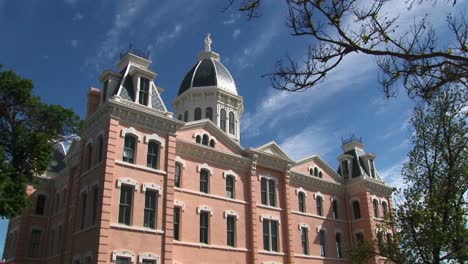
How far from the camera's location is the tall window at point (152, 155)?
25.1m

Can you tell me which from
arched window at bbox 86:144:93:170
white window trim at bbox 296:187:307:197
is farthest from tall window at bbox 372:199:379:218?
arched window at bbox 86:144:93:170

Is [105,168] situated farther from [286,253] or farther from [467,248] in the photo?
[467,248]

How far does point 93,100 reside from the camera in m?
28.5

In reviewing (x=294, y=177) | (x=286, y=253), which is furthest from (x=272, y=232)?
(x=294, y=177)

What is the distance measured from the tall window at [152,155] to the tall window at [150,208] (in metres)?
1.62

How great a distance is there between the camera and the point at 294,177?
34.2 m

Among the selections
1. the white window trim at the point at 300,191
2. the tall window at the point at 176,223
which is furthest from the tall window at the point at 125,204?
the white window trim at the point at 300,191

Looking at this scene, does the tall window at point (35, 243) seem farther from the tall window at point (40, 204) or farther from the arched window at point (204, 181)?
the arched window at point (204, 181)

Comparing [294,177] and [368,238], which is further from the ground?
[294,177]

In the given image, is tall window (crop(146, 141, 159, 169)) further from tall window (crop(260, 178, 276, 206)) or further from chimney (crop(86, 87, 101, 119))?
tall window (crop(260, 178, 276, 206))

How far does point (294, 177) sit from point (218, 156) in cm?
748

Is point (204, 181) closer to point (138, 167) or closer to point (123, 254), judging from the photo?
point (138, 167)

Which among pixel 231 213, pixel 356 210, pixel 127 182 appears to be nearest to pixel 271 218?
pixel 231 213

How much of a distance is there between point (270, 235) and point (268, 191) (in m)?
3.13
